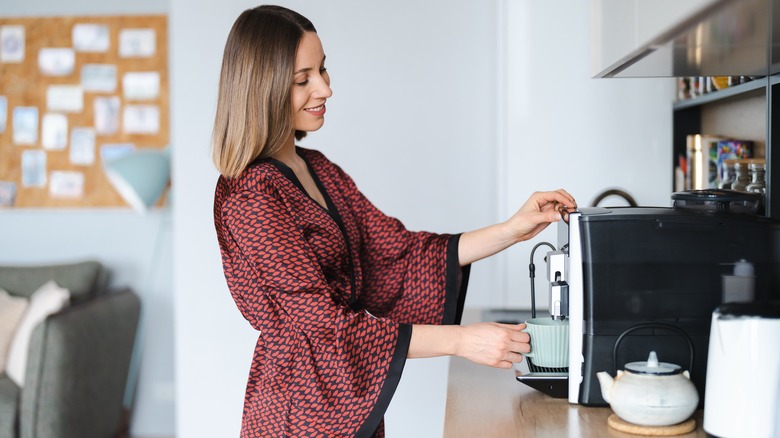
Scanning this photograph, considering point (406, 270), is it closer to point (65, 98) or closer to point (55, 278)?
point (55, 278)

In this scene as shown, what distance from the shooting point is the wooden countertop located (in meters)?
1.24

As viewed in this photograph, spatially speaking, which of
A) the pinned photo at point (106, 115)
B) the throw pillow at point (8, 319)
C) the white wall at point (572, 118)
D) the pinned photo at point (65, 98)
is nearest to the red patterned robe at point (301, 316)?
the white wall at point (572, 118)

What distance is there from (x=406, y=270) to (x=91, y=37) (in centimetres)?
300

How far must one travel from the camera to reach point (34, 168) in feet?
14.0

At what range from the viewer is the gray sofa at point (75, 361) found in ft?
11.2

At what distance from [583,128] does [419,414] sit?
1.07 meters

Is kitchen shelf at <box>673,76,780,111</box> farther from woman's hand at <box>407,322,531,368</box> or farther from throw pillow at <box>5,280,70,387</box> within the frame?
throw pillow at <box>5,280,70,387</box>

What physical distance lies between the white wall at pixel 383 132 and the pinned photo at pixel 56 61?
5.43 feet

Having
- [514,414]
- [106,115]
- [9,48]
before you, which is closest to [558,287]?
[514,414]

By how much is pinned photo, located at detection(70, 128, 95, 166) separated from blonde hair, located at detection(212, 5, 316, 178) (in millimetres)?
2933

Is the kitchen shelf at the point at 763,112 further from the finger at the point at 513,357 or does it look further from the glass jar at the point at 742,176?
the finger at the point at 513,357

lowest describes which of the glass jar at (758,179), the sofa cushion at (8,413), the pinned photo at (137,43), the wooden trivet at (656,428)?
the sofa cushion at (8,413)

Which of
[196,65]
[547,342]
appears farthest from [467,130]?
[547,342]

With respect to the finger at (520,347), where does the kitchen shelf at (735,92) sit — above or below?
above
